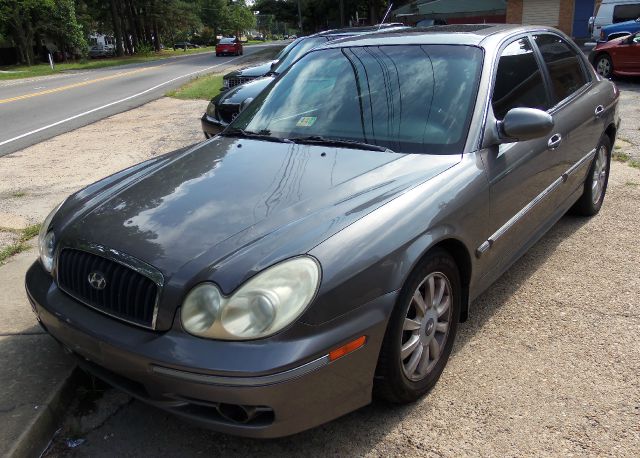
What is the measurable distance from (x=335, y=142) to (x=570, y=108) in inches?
76.4

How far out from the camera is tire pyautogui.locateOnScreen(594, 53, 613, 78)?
1369 cm

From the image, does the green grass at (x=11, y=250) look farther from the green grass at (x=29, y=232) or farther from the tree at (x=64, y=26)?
the tree at (x=64, y=26)

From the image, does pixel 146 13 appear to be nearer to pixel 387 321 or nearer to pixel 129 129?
pixel 129 129

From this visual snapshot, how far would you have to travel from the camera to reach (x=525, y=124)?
3.00m

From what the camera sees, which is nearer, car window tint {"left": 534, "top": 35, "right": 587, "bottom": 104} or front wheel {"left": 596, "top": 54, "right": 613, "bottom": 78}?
car window tint {"left": 534, "top": 35, "right": 587, "bottom": 104}

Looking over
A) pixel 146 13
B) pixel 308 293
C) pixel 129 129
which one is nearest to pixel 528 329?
pixel 308 293

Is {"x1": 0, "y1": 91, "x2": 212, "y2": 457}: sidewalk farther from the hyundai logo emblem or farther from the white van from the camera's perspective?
the white van

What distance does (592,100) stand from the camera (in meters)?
4.45

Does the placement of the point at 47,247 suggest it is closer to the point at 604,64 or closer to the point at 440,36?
the point at 440,36

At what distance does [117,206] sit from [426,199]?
1502 mm

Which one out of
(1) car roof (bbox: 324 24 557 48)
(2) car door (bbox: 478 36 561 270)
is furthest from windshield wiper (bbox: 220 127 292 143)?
(2) car door (bbox: 478 36 561 270)

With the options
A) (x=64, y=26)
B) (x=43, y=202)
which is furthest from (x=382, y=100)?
(x=64, y=26)

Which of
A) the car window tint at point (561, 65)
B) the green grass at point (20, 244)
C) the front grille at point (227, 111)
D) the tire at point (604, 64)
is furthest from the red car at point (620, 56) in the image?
the green grass at point (20, 244)

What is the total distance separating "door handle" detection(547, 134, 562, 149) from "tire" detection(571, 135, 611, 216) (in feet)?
3.42
